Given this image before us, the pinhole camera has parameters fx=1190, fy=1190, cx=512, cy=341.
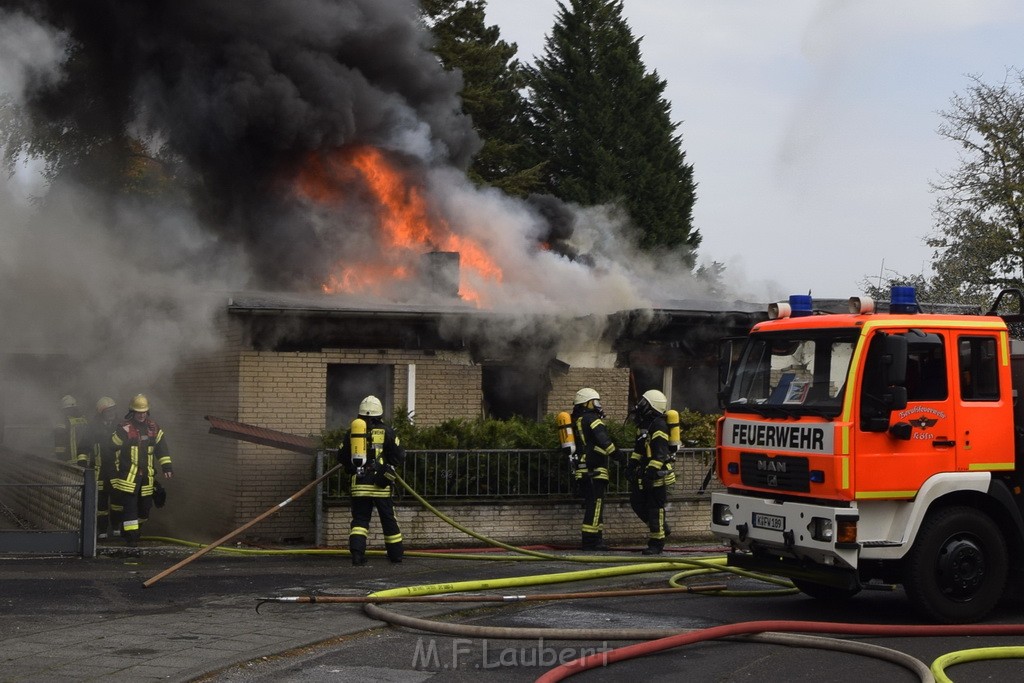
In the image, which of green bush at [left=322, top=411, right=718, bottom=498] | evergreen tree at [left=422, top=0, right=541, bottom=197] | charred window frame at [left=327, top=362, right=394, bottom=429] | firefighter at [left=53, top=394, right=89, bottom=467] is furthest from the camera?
evergreen tree at [left=422, top=0, right=541, bottom=197]

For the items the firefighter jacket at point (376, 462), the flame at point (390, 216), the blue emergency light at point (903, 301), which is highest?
the flame at point (390, 216)

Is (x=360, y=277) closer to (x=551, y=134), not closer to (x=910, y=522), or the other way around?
(x=910, y=522)

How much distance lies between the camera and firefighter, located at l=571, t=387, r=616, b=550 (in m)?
13.5

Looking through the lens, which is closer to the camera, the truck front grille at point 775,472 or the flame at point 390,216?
the truck front grille at point 775,472

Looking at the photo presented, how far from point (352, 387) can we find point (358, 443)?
14.3 feet

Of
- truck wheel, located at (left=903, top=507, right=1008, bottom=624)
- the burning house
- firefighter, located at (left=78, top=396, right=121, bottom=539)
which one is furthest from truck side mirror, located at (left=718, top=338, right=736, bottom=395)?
firefighter, located at (left=78, top=396, right=121, bottom=539)

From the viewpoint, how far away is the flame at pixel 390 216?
18109 mm

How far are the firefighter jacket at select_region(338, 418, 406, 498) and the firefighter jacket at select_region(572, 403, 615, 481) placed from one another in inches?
96.8

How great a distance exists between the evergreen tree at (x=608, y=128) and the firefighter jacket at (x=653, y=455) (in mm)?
28660

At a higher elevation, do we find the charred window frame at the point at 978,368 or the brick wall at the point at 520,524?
the charred window frame at the point at 978,368

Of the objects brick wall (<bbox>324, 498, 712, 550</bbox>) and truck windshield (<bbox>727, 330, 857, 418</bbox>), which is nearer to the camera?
truck windshield (<bbox>727, 330, 857, 418</bbox>)

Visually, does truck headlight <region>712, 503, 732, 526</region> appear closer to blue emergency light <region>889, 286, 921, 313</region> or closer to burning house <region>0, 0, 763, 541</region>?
blue emergency light <region>889, 286, 921, 313</region>

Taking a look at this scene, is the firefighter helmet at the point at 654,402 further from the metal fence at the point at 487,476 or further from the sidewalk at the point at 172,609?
the sidewalk at the point at 172,609

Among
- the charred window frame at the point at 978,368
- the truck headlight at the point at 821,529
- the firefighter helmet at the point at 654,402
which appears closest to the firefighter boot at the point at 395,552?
the firefighter helmet at the point at 654,402
